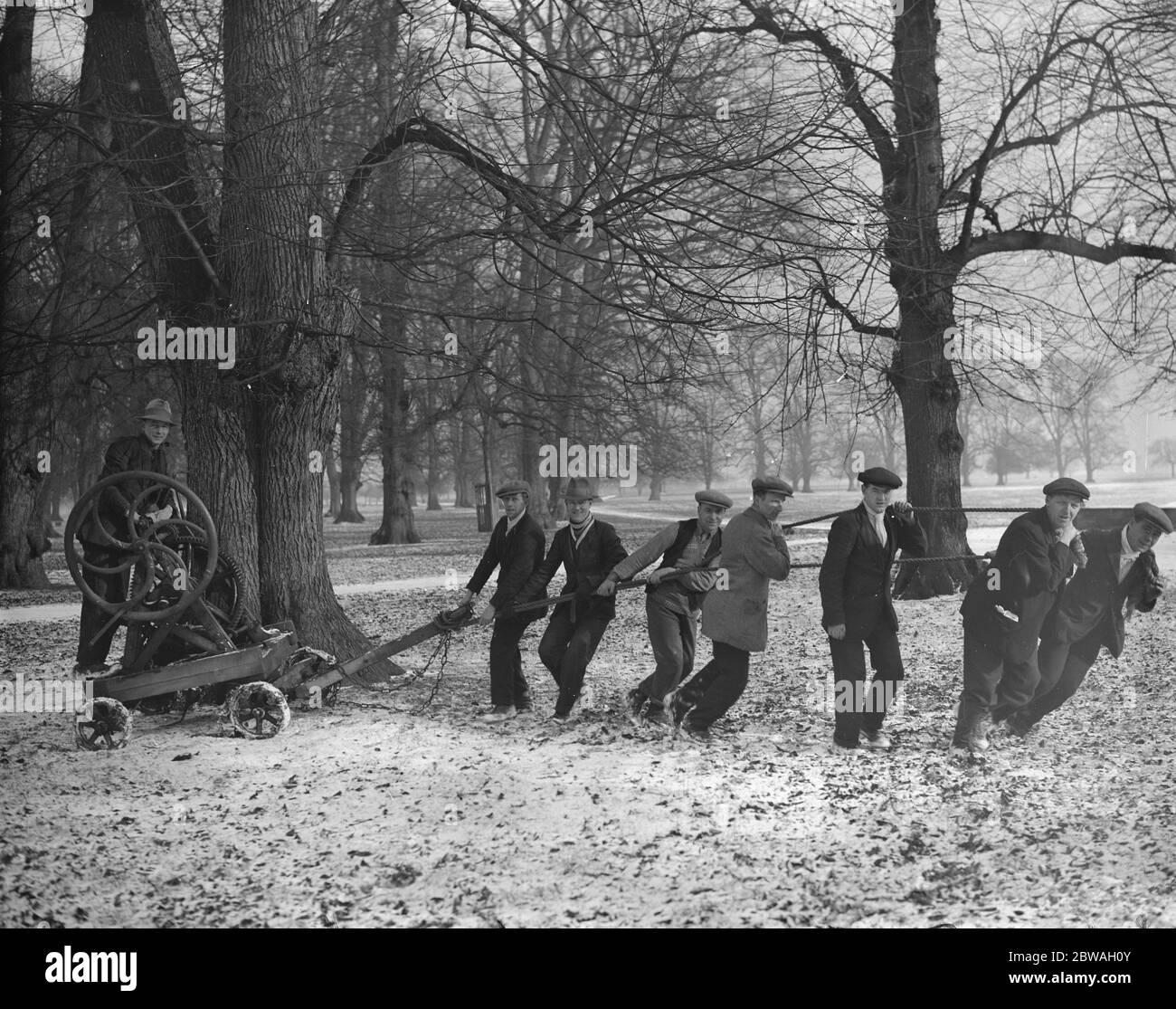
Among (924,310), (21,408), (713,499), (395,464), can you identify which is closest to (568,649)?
(713,499)

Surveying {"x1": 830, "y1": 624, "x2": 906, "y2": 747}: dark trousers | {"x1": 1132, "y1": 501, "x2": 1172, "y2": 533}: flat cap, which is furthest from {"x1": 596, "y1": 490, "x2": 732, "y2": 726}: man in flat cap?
{"x1": 1132, "y1": 501, "x2": 1172, "y2": 533}: flat cap

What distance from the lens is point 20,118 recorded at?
909 centimetres

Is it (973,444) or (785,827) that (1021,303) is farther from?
(973,444)

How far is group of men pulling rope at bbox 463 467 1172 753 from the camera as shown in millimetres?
6727

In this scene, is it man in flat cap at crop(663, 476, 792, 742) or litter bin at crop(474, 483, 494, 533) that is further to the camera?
litter bin at crop(474, 483, 494, 533)

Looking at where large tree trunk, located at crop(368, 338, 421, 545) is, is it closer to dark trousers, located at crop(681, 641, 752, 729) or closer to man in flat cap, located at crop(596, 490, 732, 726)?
man in flat cap, located at crop(596, 490, 732, 726)

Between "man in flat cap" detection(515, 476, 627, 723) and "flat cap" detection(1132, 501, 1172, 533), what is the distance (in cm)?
326

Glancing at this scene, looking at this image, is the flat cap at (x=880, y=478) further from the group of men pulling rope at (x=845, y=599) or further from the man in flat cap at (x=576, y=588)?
the man in flat cap at (x=576, y=588)

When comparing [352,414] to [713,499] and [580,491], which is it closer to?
[580,491]

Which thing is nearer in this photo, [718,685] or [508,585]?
[718,685]

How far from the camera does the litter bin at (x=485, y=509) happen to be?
89.6 feet

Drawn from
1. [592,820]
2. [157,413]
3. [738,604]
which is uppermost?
[157,413]

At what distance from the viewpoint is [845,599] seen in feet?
23.3

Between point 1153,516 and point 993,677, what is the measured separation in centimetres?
132
